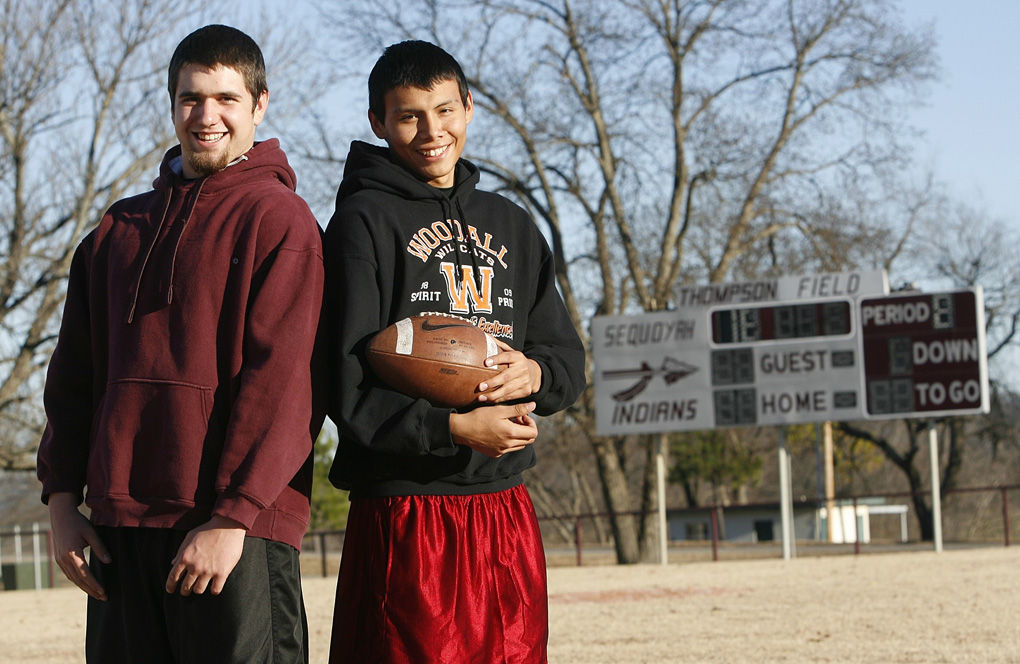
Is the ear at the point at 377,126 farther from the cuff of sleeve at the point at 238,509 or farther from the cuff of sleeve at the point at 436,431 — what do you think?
the cuff of sleeve at the point at 238,509

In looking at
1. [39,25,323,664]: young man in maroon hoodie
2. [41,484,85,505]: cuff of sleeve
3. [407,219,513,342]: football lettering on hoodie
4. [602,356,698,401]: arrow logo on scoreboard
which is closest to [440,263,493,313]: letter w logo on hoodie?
[407,219,513,342]: football lettering on hoodie

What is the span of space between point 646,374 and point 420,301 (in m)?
17.3

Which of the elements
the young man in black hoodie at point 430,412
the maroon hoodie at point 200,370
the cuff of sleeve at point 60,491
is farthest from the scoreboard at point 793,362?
the cuff of sleeve at point 60,491

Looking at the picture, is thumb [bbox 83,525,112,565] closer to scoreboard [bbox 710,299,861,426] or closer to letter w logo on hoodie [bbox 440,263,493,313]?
letter w logo on hoodie [bbox 440,263,493,313]

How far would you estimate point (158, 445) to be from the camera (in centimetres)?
259

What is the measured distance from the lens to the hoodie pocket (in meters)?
2.57

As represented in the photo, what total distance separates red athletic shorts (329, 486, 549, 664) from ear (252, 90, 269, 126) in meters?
0.95

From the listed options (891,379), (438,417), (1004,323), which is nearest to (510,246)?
(438,417)

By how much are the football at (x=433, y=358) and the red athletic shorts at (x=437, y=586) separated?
0.94 feet

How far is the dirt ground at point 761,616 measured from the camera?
8.19 metres

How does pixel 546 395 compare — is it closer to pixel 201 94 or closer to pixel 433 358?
pixel 433 358

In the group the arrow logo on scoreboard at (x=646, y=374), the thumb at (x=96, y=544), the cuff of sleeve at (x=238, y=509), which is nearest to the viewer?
the cuff of sleeve at (x=238, y=509)

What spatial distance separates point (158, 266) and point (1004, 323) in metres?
34.0

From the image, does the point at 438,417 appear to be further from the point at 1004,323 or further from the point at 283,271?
the point at 1004,323
